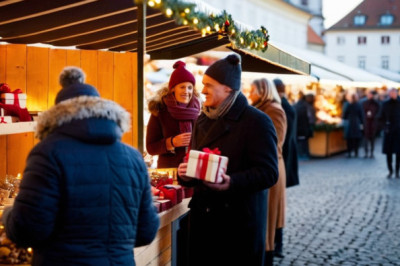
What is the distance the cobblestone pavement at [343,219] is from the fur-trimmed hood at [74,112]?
4.67 metres

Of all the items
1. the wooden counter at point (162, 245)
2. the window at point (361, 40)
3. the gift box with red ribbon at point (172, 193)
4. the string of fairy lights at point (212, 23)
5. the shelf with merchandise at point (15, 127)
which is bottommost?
the wooden counter at point (162, 245)

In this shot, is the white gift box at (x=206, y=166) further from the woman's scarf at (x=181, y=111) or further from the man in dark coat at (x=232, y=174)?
the woman's scarf at (x=181, y=111)

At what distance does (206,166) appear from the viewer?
3695 millimetres

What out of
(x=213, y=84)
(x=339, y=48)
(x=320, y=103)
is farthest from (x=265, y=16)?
(x=213, y=84)

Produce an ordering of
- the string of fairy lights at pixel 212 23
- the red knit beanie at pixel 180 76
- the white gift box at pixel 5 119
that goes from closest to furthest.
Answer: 1. the string of fairy lights at pixel 212 23
2. the white gift box at pixel 5 119
3. the red knit beanie at pixel 180 76

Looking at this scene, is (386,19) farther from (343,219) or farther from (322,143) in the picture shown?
(343,219)

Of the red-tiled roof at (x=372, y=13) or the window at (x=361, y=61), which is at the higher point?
the red-tiled roof at (x=372, y=13)

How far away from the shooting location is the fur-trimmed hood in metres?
2.69

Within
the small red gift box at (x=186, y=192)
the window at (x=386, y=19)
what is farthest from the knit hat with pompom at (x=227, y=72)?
the window at (x=386, y=19)

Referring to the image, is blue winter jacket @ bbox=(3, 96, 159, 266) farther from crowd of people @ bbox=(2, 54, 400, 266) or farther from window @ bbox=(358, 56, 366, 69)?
window @ bbox=(358, 56, 366, 69)

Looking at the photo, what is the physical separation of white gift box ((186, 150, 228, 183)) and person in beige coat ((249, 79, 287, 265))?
3.09 meters

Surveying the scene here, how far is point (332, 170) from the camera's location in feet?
52.3

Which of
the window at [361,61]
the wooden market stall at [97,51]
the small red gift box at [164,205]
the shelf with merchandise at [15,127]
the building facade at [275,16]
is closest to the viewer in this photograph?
the small red gift box at [164,205]

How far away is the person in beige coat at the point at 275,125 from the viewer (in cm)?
672
